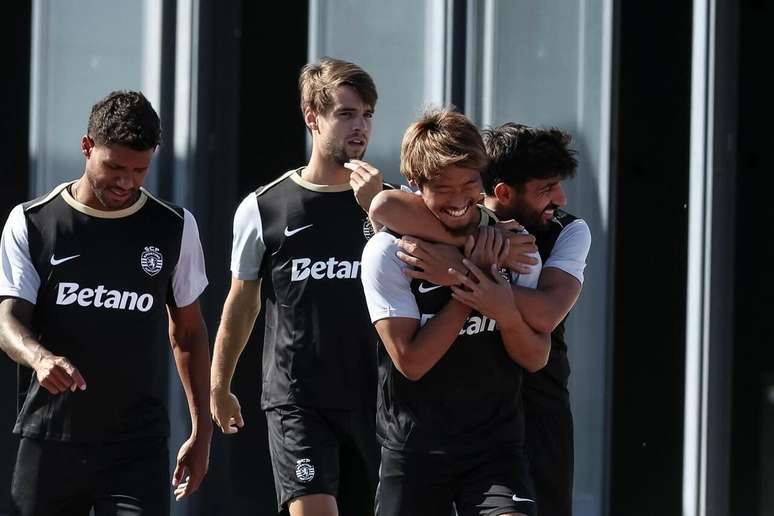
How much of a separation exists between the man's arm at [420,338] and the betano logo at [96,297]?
2.86 ft

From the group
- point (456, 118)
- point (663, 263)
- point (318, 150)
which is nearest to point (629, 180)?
point (663, 263)

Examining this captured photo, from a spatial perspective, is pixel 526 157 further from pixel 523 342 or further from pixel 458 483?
pixel 458 483

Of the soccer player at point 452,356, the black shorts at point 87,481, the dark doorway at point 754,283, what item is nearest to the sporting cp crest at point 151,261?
the black shorts at point 87,481

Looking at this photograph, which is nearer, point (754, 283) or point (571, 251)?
point (571, 251)

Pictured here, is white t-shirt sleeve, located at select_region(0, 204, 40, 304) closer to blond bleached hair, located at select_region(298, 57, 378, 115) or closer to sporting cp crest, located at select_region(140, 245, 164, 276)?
sporting cp crest, located at select_region(140, 245, 164, 276)

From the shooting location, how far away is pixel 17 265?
415cm

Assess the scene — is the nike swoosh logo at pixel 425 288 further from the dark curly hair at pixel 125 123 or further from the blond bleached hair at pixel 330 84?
the blond bleached hair at pixel 330 84

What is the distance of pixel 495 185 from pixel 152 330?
3.73 feet

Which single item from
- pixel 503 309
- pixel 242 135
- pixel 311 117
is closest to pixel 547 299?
pixel 503 309

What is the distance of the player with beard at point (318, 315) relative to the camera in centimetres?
464

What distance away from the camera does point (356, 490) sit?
4.73 metres

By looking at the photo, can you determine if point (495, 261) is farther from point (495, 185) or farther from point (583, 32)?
point (583, 32)

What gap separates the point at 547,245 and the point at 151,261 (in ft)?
3.96

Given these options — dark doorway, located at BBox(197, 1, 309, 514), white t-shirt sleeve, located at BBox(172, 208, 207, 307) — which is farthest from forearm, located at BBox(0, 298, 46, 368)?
→ dark doorway, located at BBox(197, 1, 309, 514)
